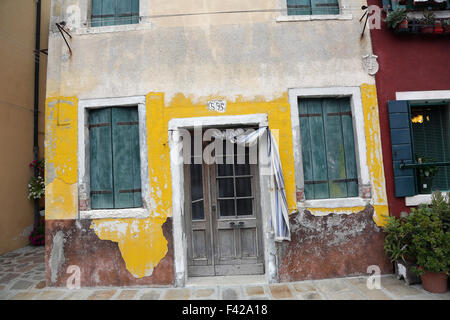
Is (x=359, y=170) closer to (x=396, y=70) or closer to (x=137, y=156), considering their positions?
(x=396, y=70)

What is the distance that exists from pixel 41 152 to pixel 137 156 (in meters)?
4.63

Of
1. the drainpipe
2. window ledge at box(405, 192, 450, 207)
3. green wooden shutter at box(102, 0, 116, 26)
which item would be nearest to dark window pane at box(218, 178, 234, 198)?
window ledge at box(405, 192, 450, 207)

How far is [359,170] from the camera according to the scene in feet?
13.7

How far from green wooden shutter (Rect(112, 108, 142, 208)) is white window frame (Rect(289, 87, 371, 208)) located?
100 inches

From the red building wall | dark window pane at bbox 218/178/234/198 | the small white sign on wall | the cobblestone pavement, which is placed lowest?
the cobblestone pavement

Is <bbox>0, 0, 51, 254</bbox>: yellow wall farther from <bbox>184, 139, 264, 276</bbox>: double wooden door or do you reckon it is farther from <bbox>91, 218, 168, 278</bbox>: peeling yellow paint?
<bbox>184, 139, 264, 276</bbox>: double wooden door

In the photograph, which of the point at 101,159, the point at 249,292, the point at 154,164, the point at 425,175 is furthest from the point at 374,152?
the point at 101,159

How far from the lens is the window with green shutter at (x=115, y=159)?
4301 millimetres

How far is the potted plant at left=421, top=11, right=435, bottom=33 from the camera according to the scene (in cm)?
417

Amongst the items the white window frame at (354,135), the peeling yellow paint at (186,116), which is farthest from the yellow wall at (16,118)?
the white window frame at (354,135)

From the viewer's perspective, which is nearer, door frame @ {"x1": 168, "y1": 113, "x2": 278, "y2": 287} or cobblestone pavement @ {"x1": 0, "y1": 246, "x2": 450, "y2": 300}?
cobblestone pavement @ {"x1": 0, "y1": 246, "x2": 450, "y2": 300}

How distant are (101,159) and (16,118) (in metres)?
4.08

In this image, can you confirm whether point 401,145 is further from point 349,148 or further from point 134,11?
point 134,11

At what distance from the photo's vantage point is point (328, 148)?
14.1ft
